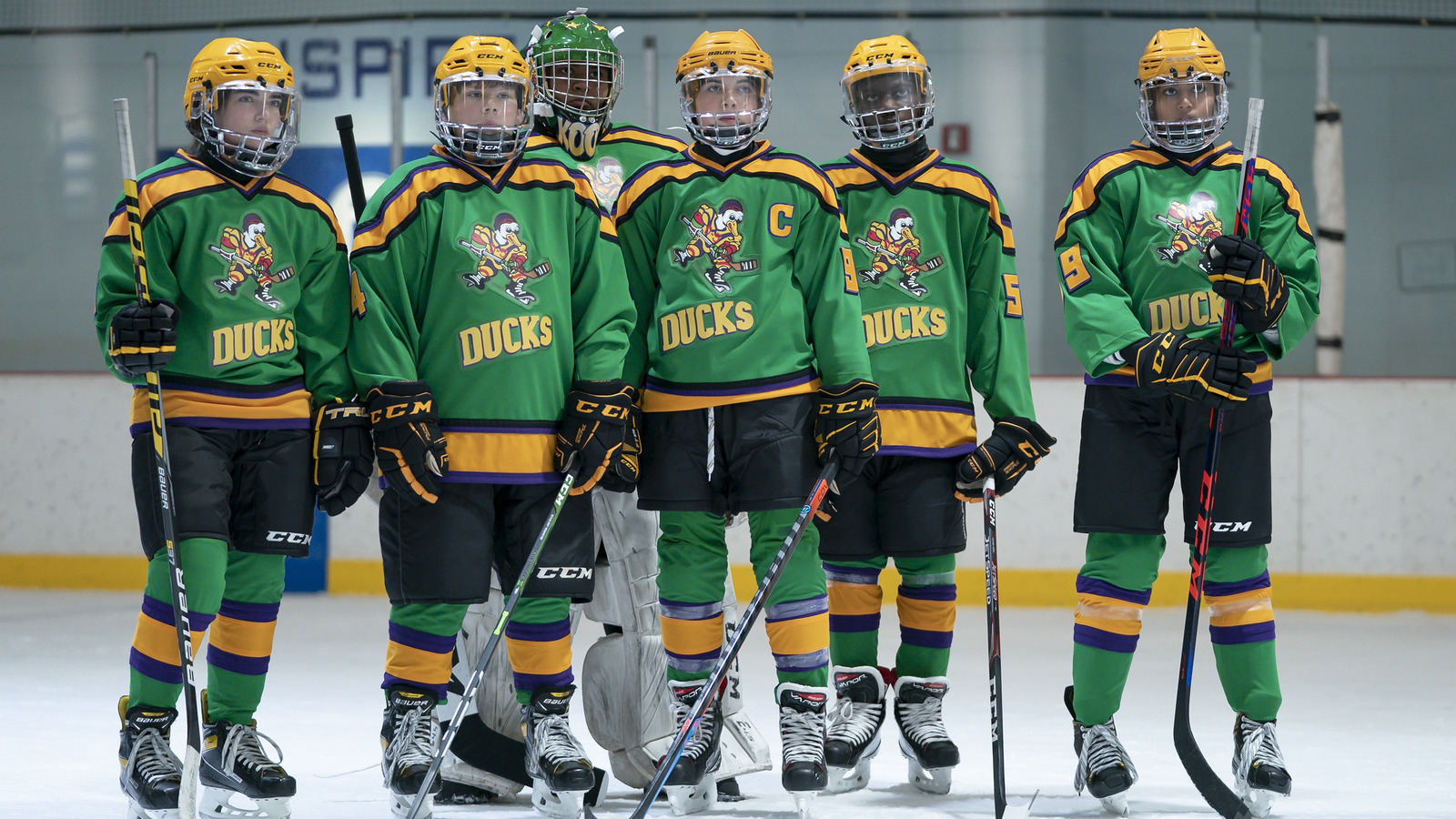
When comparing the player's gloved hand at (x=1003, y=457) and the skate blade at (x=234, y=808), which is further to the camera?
the player's gloved hand at (x=1003, y=457)

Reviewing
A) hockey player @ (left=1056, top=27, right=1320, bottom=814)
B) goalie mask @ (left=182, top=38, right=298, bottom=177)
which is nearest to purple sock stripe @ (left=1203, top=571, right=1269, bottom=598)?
hockey player @ (left=1056, top=27, right=1320, bottom=814)

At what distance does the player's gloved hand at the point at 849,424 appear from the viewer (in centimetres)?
272

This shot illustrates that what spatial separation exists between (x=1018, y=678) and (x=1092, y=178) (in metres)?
1.93

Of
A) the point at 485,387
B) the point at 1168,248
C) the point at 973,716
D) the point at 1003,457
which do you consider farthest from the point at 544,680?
the point at 973,716

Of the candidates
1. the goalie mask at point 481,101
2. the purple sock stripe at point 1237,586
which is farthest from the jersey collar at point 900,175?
the purple sock stripe at point 1237,586

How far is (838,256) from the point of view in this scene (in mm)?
2797

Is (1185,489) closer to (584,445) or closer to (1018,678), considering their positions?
(584,445)

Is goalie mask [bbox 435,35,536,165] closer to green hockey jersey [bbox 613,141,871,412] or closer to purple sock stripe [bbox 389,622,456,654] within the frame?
green hockey jersey [bbox 613,141,871,412]

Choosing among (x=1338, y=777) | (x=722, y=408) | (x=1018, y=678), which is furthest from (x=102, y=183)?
(x=1338, y=777)

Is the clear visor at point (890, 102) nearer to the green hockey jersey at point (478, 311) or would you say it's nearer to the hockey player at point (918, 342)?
the hockey player at point (918, 342)

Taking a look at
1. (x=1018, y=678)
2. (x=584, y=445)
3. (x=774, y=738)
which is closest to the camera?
(x=584, y=445)

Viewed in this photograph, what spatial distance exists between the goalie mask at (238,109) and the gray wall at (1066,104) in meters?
4.34

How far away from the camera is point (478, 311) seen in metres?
2.62

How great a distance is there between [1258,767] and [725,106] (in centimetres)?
151
